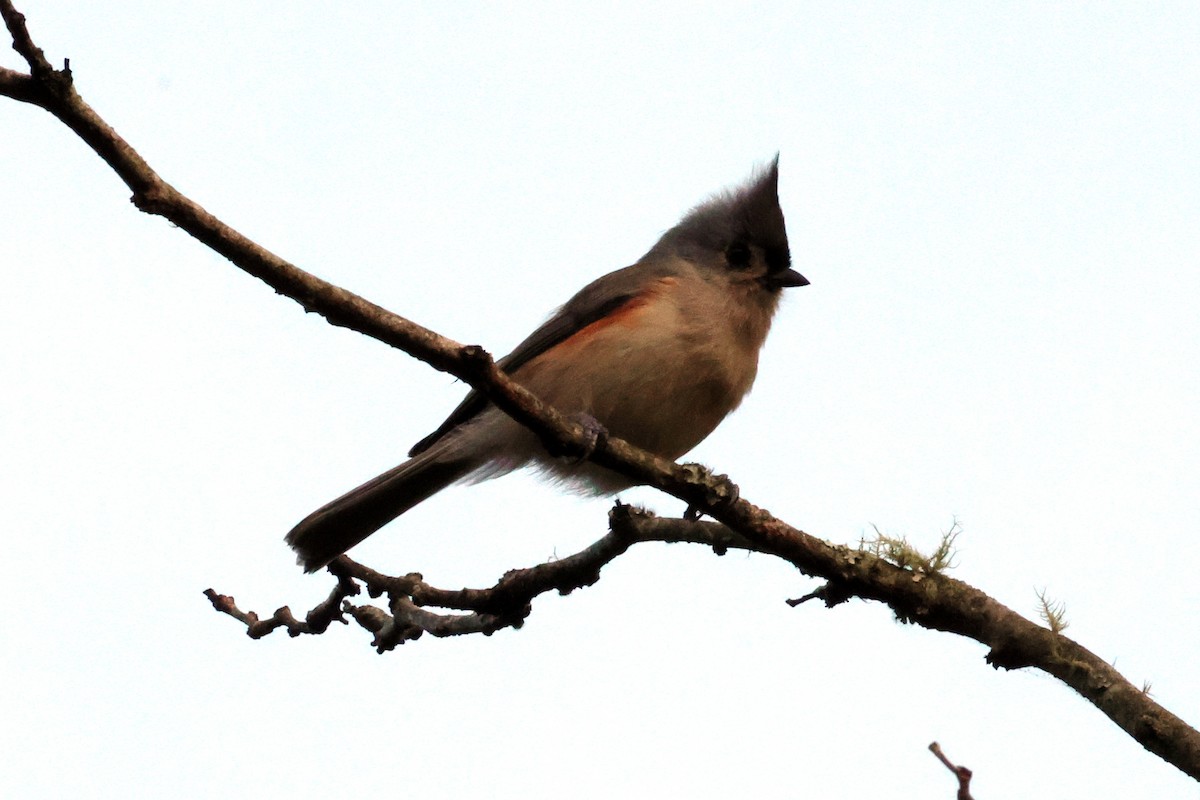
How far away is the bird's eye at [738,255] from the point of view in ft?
20.2

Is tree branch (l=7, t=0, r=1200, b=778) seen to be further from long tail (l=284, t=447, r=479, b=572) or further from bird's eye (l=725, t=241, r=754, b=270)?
bird's eye (l=725, t=241, r=754, b=270)

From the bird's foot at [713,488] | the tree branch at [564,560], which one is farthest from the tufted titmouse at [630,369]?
the bird's foot at [713,488]

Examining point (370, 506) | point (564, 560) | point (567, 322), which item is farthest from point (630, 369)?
point (370, 506)

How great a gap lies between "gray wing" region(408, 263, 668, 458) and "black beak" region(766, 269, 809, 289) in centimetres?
53

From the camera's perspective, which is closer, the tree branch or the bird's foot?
the tree branch

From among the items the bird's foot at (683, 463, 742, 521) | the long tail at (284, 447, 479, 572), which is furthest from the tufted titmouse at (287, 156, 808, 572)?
the bird's foot at (683, 463, 742, 521)

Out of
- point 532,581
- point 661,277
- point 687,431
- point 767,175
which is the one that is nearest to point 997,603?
point 532,581

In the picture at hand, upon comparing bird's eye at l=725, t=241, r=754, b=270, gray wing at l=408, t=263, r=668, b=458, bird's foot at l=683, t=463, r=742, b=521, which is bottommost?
bird's foot at l=683, t=463, r=742, b=521

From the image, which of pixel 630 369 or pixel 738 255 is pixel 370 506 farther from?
pixel 738 255

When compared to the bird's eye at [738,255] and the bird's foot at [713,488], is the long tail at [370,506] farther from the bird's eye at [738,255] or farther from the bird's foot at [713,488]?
the bird's foot at [713,488]

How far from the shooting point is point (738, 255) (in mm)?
6207

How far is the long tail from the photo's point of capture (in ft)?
17.5

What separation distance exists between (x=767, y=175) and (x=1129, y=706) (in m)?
3.66

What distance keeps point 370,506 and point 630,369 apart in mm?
1284
